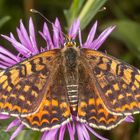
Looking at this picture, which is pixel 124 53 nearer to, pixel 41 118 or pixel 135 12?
pixel 135 12

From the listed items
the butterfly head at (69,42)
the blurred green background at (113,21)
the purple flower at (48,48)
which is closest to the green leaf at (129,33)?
the blurred green background at (113,21)

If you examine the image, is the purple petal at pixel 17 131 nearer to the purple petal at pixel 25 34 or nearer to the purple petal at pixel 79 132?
the purple petal at pixel 79 132

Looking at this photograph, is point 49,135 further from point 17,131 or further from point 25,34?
point 25,34

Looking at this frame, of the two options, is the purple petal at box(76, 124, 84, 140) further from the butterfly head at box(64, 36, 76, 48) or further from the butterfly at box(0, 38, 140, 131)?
the butterfly head at box(64, 36, 76, 48)

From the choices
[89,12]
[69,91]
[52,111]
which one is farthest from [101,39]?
[52,111]

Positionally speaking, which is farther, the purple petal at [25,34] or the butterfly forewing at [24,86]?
the purple petal at [25,34]

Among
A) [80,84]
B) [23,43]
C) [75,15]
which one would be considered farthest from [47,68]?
[75,15]

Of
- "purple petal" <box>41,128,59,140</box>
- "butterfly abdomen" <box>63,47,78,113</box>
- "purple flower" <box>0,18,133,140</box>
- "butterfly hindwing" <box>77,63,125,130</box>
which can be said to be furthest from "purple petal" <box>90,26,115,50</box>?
"purple petal" <box>41,128,59,140</box>
